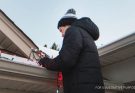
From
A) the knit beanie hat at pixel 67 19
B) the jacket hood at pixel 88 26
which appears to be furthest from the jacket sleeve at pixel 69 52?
the knit beanie hat at pixel 67 19

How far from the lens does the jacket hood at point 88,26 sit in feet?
13.2

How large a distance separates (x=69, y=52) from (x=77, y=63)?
0.17 metres

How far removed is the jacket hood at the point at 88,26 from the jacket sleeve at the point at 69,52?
0.20 m

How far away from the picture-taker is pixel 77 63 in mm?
3686

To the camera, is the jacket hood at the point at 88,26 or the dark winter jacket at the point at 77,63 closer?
the dark winter jacket at the point at 77,63

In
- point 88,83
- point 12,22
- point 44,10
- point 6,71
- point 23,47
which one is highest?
point 44,10

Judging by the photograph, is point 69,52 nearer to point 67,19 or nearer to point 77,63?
point 77,63

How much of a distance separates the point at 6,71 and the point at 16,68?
13 cm

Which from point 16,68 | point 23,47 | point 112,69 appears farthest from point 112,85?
point 23,47

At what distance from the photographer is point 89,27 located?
4.04 metres

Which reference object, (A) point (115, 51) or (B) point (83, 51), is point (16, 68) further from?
(A) point (115, 51)

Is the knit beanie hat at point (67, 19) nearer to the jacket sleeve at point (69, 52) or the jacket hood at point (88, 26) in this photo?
the jacket hood at point (88, 26)

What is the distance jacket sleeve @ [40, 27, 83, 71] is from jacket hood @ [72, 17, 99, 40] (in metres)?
0.20

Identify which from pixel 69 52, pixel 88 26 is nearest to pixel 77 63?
pixel 69 52
